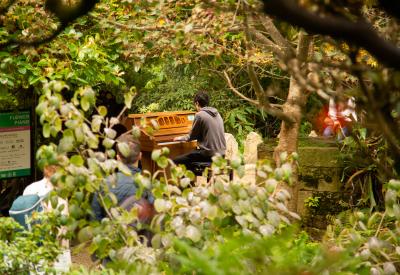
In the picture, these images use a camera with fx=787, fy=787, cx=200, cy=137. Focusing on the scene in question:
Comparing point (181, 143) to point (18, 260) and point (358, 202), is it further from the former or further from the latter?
point (18, 260)

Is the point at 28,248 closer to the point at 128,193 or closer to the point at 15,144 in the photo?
the point at 128,193

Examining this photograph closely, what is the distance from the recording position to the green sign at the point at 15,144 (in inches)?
331

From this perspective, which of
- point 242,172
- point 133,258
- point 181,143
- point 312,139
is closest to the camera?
point 133,258

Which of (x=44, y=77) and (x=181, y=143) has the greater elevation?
(x=44, y=77)

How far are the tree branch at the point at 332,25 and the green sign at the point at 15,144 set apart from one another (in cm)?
710

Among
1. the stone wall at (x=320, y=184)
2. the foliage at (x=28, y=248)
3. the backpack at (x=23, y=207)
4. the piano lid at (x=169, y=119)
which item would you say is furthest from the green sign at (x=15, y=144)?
the piano lid at (x=169, y=119)

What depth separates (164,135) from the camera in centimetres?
1251

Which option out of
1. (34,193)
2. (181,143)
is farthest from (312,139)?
(34,193)

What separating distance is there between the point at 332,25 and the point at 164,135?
10886 millimetres

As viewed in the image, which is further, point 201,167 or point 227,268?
point 201,167

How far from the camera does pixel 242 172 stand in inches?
194

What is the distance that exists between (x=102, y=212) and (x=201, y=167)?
595 centimetres

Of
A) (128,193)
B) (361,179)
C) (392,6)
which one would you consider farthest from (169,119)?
(392,6)

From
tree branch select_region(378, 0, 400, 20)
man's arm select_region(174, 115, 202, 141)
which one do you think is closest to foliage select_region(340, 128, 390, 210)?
man's arm select_region(174, 115, 202, 141)
